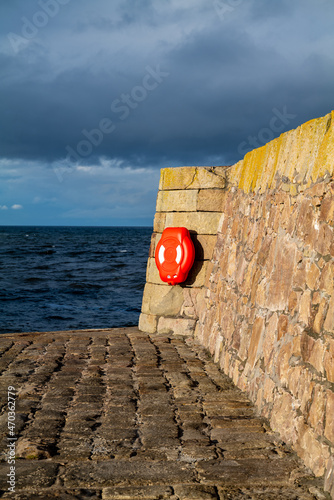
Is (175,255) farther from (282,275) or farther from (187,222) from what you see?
(282,275)

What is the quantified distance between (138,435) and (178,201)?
152 inches

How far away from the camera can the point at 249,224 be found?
480cm

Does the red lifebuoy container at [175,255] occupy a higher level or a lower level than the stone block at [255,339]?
higher

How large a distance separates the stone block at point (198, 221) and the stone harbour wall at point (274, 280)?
13 millimetres

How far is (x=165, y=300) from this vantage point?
663 centimetres

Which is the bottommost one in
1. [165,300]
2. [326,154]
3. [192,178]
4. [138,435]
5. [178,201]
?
[138,435]

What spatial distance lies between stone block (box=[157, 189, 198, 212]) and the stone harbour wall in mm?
19

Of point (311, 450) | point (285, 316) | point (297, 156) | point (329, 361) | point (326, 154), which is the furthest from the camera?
point (297, 156)

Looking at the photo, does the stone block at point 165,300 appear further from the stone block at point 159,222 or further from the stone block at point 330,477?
the stone block at point 330,477

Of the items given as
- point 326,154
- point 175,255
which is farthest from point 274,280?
point 175,255

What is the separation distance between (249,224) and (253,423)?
1.97 m

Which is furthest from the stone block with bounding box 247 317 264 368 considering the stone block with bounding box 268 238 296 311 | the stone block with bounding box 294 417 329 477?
the stone block with bounding box 294 417 329 477

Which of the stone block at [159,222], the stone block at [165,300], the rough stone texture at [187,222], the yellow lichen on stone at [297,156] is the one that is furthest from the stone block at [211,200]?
the yellow lichen on stone at [297,156]

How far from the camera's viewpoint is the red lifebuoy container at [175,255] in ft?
20.5
